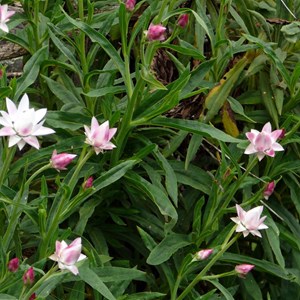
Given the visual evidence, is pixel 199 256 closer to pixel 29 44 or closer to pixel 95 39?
pixel 95 39

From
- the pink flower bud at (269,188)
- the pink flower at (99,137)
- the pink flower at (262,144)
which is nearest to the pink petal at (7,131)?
the pink flower at (99,137)

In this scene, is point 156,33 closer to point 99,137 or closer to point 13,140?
point 99,137

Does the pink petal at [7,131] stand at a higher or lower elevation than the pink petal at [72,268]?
higher

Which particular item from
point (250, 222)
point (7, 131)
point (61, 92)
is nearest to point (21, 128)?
point (7, 131)

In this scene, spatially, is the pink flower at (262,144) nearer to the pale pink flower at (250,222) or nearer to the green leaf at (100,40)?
the pale pink flower at (250,222)

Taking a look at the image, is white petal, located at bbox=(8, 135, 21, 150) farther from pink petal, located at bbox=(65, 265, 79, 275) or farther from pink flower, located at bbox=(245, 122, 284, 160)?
pink flower, located at bbox=(245, 122, 284, 160)

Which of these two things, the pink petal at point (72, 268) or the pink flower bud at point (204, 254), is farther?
the pink flower bud at point (204, 254)
